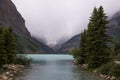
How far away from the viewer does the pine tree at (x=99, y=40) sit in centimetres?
6009

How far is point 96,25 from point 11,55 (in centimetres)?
2515

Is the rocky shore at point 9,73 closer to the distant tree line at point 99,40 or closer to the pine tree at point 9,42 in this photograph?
the pine tree at point 9,42

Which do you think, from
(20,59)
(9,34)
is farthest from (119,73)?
(20,59)

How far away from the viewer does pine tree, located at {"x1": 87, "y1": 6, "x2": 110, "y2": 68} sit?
197 feet

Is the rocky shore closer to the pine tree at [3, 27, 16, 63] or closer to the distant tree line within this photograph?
the pine tree at [3, 27, 16, 63]

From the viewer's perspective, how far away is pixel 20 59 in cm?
8531

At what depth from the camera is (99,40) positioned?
5934 cm

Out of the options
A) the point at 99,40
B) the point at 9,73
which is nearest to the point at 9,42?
the point at 9,73

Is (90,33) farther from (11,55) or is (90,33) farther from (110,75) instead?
(11,55)

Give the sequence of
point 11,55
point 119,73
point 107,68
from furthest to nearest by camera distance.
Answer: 1. point 11,55
2. point 107,68
3. point 119,73

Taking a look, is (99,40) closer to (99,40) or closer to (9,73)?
(99,40)

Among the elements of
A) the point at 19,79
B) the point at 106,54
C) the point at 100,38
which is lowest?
the point at 19,79

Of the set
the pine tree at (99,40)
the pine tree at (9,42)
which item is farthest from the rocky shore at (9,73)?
the pine tree at (99,40)

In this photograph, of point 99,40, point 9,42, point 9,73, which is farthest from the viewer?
point 9,42
